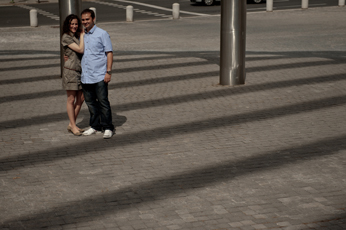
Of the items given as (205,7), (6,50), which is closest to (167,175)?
(6,50)

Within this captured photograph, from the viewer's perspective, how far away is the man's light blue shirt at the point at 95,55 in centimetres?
726

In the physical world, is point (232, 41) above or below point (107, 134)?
above

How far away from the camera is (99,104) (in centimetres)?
760

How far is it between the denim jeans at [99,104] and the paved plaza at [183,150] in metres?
0.25

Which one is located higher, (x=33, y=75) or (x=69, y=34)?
(x=69, y=34)

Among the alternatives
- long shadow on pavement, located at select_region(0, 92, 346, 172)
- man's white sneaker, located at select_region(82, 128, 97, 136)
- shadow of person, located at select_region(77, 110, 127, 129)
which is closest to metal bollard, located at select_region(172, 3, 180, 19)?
long shadow on pavement, located at select_region(0, 92, 346, 172)

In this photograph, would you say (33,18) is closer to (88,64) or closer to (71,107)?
(71,107)

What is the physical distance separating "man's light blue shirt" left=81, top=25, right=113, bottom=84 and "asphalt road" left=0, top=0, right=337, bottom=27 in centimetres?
1712

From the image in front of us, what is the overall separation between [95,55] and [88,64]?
0.53 feet

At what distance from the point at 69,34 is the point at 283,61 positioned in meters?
7.28

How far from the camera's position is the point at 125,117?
873 cm

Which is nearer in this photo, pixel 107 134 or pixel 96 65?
pixel 96 65

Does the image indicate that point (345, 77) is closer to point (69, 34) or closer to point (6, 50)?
point (69, 34)

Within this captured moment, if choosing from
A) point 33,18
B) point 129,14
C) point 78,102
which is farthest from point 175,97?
point 129,14
